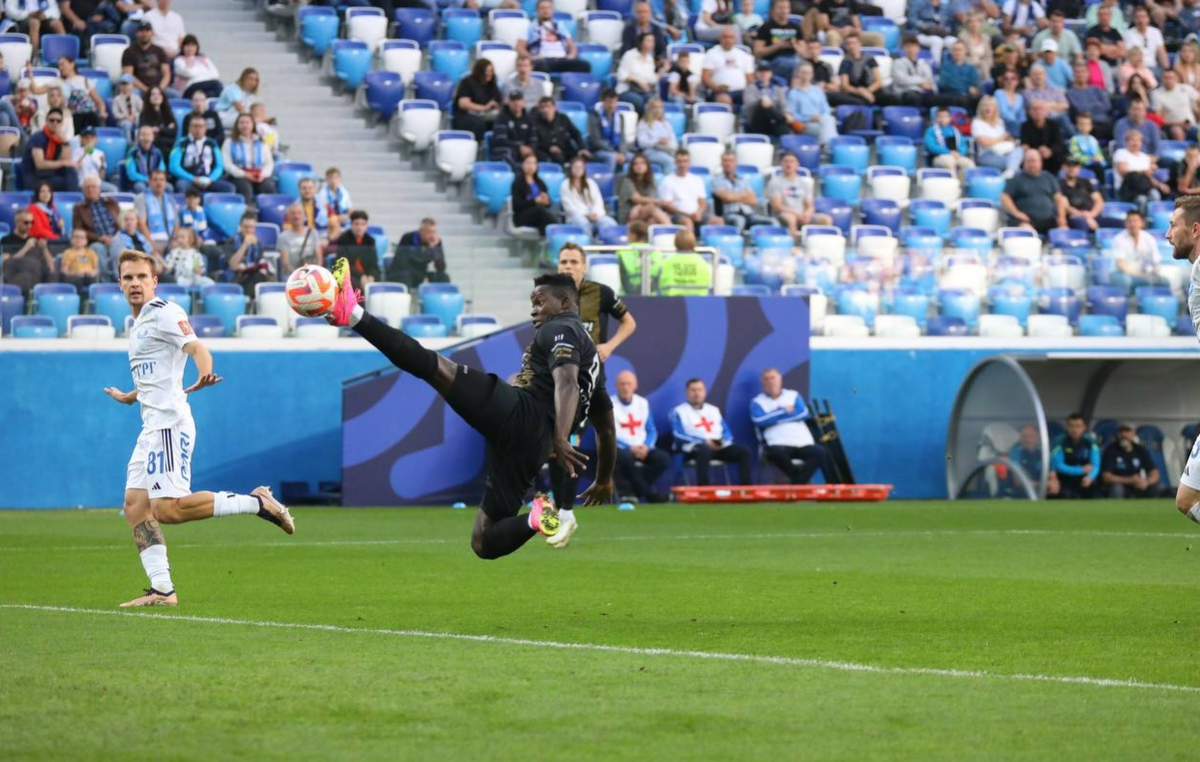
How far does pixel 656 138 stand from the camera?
24188mm

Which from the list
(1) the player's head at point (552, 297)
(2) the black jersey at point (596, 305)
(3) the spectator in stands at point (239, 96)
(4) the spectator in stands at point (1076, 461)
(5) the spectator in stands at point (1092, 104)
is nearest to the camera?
(1) the player's head at point (552, 297)

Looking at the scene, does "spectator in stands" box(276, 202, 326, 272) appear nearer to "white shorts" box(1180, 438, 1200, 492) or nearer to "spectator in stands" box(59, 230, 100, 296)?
"spectator in stands" box(59, 230, 100, 296)

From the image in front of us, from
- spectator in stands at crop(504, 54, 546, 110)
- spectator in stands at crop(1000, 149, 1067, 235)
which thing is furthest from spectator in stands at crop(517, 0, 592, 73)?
spectator in stands at crop(1000, 149, 1067, 235)

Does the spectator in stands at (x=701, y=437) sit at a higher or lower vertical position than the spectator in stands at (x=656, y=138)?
lower

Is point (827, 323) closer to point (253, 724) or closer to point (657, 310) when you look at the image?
point (657, 310)

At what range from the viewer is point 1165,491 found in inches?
876

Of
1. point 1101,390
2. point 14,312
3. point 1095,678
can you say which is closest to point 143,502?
point 1095,678

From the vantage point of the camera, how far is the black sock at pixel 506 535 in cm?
927

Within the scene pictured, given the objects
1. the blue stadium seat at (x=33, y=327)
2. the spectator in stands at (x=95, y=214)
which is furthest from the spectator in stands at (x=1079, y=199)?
the blue stadium seat at (x=33, y=327)

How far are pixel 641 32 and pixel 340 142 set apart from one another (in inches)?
178

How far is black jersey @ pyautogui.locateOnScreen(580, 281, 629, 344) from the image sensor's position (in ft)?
49.1

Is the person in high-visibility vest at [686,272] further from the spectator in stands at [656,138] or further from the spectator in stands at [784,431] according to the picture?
the spectator in stands at [656,138]

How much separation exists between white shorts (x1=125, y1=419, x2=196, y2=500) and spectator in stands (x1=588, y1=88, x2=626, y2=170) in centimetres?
1460

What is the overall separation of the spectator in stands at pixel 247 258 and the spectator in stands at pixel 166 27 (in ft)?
16.3
